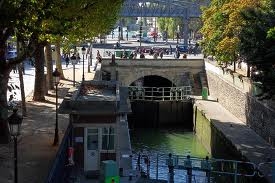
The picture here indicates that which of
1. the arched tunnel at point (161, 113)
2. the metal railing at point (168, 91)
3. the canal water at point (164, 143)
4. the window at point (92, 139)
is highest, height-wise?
the window at point (92, 139)

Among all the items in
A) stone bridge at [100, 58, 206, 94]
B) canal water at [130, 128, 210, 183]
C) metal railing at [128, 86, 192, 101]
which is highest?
stone bridge at [100, 58, 206, 94]

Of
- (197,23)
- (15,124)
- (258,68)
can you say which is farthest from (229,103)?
(197,23)

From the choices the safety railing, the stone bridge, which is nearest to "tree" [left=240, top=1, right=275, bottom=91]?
the safety railing

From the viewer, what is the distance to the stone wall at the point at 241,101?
32.2 metres

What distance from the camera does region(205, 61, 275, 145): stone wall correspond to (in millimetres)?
32219

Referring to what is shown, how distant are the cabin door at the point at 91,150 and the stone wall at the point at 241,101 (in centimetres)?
1160

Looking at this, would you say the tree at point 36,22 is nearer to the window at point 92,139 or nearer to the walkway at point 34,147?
the walkway at point 34,147

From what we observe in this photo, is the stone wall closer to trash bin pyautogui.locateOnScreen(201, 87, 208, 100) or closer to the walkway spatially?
trash bin pyautogui.locateOnScreen(201, 87, 208, 100)

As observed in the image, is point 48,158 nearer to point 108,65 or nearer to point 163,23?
point 108,65

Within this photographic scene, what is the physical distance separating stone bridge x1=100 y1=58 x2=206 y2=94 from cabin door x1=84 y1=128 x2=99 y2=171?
99.5 feet

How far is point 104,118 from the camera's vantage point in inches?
892

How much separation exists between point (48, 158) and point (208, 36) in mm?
26620

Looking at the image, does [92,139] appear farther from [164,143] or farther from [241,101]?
[241,101]

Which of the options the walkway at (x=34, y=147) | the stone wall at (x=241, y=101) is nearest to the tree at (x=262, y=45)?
the stone wall at (x=241, y=101)
